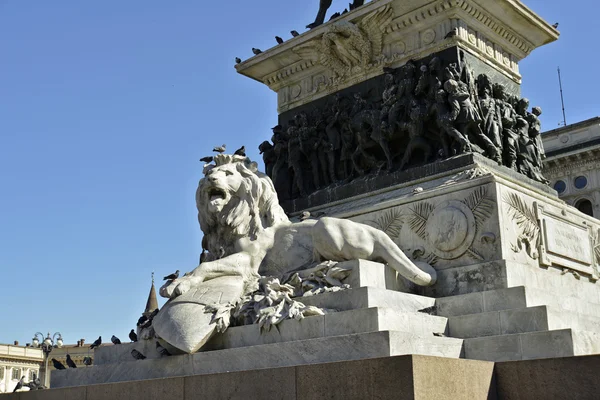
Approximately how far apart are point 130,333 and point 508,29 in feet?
28.8

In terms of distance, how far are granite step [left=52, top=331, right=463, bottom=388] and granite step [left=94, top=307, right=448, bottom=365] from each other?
30 cm

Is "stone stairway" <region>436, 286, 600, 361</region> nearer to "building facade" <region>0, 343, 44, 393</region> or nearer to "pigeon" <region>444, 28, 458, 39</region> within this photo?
"pigeon" <region>444, 28, 458, 39</region>

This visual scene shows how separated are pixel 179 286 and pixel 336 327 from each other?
2526 mm

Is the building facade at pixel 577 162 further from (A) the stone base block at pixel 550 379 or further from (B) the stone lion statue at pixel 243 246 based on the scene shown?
(A) the stone base block at pixel 550 379

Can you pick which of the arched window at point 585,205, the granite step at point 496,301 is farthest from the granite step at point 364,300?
the arched window at point 585,205

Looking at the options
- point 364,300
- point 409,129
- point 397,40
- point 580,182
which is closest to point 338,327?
point 364,300

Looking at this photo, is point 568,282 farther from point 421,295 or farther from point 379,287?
point 379,287

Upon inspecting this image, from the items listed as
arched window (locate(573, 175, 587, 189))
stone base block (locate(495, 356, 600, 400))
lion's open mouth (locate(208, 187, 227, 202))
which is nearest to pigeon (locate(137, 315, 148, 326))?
lion's open mouth (locate(208, 187, 227, 202))

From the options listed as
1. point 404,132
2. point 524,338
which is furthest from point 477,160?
point 524,338

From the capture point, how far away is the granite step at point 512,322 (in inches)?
401

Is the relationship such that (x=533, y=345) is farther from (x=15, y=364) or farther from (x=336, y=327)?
(x=15, y=364)

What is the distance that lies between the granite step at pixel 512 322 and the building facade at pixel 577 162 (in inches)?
1524

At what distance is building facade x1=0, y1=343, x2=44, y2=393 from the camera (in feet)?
275

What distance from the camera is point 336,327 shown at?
9.93 m
